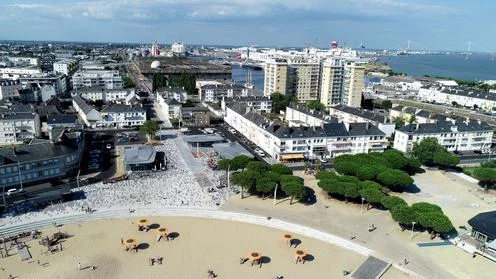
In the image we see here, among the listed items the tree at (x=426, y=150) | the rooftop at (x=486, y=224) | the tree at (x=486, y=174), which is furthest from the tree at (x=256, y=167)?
the tree at (x=486, y=174)

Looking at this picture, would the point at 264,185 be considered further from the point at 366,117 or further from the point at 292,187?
the point at 366,117

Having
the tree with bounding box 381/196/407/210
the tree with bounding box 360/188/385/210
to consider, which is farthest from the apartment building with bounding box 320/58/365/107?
the tree with bounding box 381/196/407/210

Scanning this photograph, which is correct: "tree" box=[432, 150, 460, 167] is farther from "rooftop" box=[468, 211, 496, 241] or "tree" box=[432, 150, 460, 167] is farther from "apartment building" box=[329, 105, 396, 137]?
"rooftop" box=[468, 211, 496, 241]

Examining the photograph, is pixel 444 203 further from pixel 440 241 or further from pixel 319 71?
pixel 319 71

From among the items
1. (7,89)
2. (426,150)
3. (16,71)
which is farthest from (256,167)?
(16,71)

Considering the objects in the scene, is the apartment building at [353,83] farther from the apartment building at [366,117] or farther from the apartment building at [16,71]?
the apartment building at [16,71]

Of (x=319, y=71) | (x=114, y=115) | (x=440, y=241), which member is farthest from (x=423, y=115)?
(x=114, y=115)
